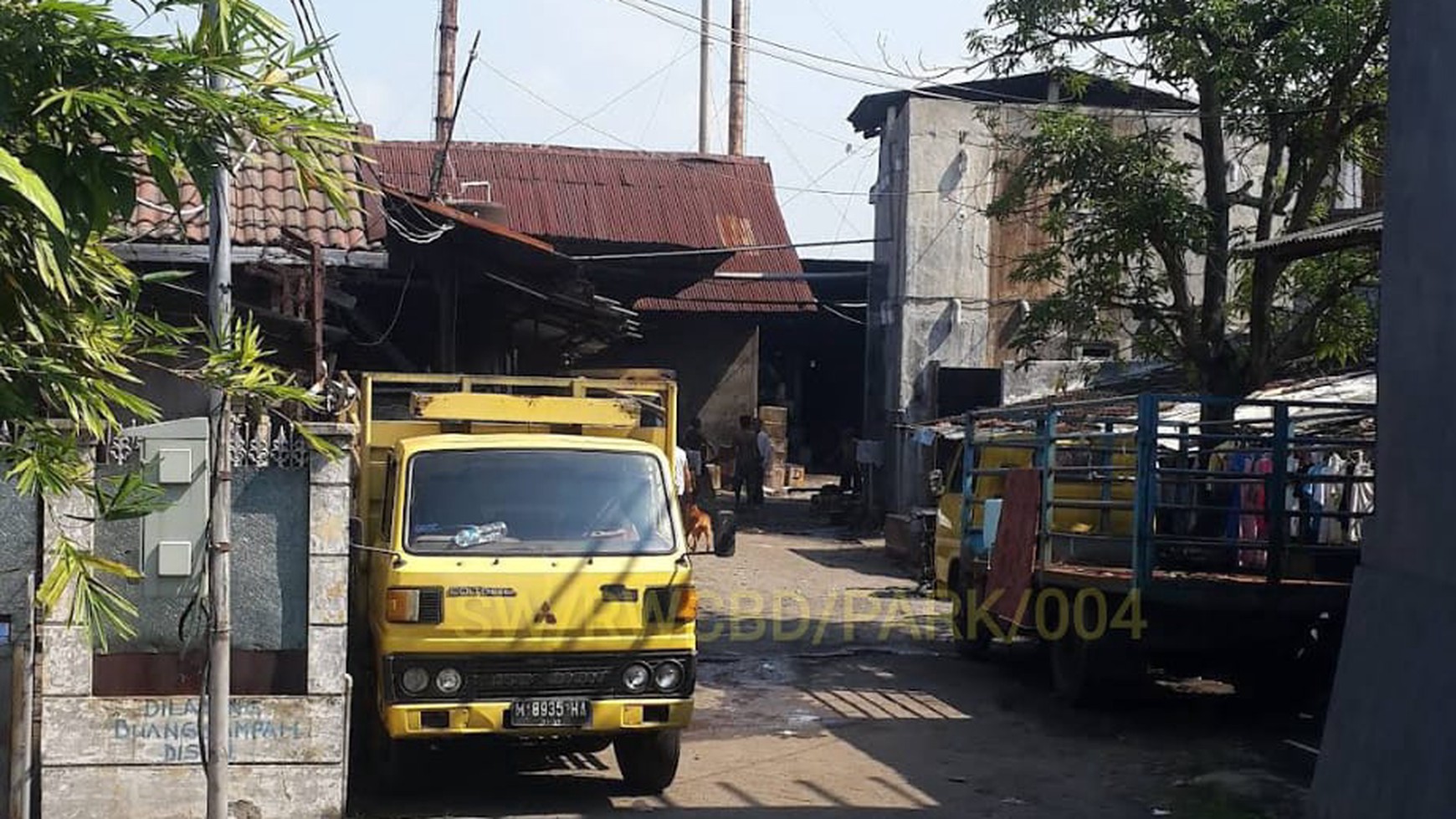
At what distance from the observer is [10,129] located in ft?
12.0

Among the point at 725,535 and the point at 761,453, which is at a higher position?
the point at 761,453

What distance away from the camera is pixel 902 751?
10.3 m

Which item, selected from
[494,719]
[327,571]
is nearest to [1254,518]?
[494,719]

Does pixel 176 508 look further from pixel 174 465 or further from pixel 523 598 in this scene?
pixel 523 598

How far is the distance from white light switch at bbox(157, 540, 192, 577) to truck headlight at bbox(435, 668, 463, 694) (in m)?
1.33

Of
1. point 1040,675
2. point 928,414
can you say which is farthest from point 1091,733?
point 928,414

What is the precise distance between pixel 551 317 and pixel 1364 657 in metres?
11.9

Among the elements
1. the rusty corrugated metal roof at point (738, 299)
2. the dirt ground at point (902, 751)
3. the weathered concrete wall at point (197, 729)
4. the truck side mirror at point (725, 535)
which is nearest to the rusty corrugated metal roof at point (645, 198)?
the rusty corrugated metal roof at point (738, 299)

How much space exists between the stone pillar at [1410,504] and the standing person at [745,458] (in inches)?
788

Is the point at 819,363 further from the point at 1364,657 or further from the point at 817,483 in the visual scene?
the point at 1364,657

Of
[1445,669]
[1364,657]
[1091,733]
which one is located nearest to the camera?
[1445,669]

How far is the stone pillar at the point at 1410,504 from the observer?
6.54 metres

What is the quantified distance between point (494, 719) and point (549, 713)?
11.0 inches

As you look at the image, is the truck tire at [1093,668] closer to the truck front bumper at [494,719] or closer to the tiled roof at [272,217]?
the truck front bumper at [494,719]
